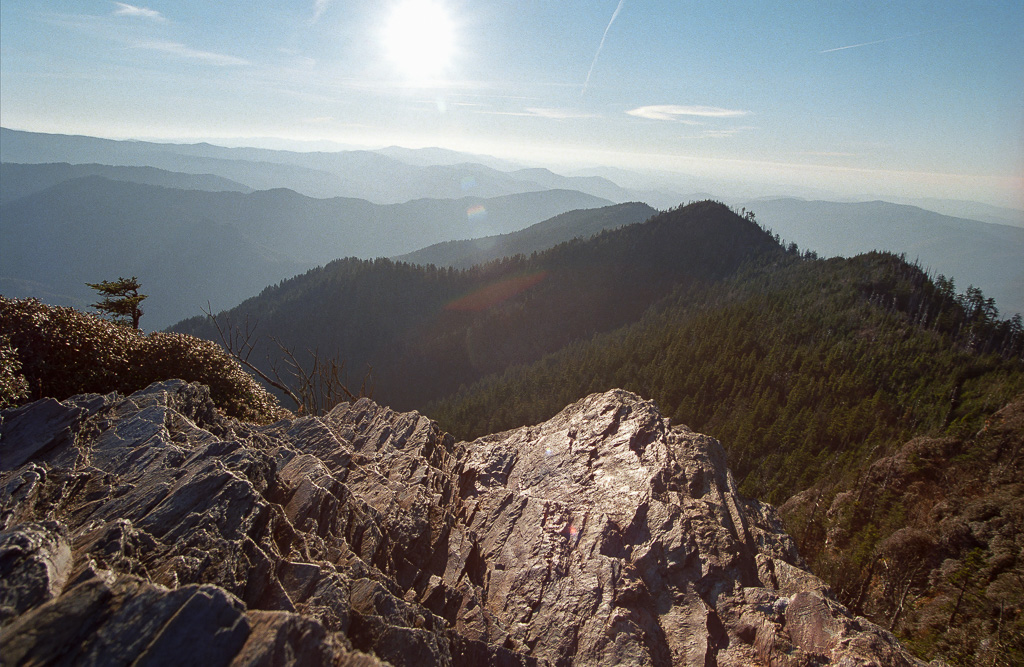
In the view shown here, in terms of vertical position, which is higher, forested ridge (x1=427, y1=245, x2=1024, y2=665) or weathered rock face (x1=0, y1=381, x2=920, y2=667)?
weathered rock face (x1=0, y1=381, x2=920, y2=667)

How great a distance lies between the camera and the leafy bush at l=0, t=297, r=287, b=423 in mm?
A: 14773

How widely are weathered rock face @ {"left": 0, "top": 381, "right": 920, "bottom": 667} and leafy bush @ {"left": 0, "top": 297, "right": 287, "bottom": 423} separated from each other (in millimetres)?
4351

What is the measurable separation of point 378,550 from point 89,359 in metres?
13.1

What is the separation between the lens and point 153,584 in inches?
260

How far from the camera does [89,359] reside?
53.5 ft

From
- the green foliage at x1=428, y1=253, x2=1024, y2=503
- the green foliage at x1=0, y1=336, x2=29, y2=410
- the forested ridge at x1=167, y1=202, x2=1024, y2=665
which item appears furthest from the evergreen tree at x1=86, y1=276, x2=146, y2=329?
the green foliage at x1=428, y1=253, x2=1024, y2=503

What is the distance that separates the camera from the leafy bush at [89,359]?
14.8 meters

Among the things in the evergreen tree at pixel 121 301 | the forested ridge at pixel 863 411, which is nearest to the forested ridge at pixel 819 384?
the forested ridge at pixel 863 411

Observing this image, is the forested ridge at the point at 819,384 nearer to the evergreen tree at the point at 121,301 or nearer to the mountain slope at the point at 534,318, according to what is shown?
the mountain slope at the point at 534,318

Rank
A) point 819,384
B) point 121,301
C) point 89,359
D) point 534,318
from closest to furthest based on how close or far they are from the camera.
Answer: point 89,359 < point 121,301 < point 819,384 < point 534,318

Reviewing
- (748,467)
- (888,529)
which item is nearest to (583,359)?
(748,467)

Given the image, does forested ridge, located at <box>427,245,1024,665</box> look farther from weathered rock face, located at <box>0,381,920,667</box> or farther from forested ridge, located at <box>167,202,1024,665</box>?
weathered rock face, located at <box>0,381,920,667</box>

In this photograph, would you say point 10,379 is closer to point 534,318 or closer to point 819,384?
point 819,384

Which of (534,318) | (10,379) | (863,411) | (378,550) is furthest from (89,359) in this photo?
(534,318)
